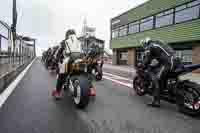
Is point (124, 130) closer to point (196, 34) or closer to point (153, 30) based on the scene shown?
point (196, 34)

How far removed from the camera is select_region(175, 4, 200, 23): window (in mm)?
14834

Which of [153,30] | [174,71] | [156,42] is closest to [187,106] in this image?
[174,71]

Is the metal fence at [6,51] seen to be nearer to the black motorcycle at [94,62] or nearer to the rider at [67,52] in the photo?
the rider at [67,52]

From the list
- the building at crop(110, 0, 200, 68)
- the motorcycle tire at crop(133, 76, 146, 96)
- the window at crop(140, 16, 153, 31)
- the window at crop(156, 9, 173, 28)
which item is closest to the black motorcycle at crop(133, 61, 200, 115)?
the motorcycle tire at crop(133, 76, 146, 96)

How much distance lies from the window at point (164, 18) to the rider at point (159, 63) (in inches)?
606

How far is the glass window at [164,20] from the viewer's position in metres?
17.9

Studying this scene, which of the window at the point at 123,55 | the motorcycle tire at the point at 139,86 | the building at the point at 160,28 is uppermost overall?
the building at the point at 160,28

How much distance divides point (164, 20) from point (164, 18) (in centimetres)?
21

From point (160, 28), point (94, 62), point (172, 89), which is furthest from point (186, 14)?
point (172, 89)

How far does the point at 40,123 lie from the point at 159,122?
6.79 feet

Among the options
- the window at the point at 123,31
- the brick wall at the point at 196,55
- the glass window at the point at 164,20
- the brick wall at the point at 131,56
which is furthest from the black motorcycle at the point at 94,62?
the window at the point at 123,31

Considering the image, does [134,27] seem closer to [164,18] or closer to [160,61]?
[164,18]

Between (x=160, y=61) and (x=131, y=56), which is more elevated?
(x=131, y=56)

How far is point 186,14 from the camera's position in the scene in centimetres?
1590
